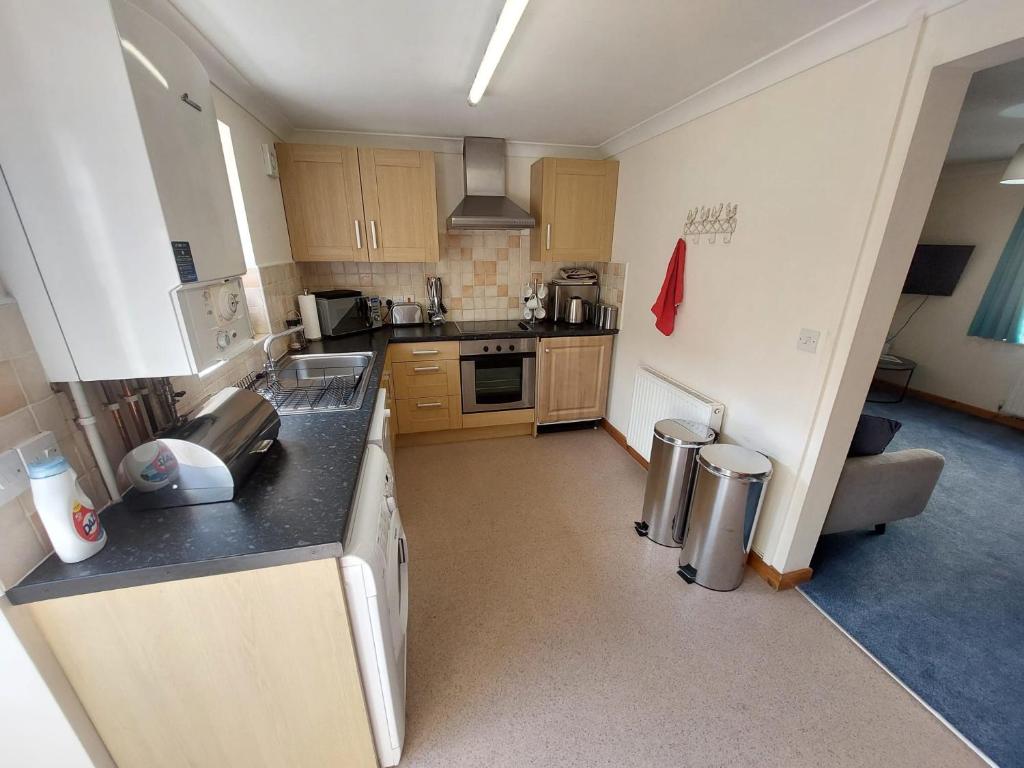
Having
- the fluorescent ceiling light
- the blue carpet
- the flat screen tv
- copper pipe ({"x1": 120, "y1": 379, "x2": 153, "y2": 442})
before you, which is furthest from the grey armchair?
the flat screen tv

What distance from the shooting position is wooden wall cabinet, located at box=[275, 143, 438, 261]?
2549 mm

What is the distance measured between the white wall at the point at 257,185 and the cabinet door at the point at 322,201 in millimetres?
86

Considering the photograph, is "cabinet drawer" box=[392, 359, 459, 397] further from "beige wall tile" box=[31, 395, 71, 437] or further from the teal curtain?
the teal curtain

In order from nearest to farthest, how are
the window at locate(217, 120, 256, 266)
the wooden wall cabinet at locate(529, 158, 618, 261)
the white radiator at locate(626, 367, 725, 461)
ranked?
1. the window at locate(217, 120, 256, 266)
2. the white radiator at locate(626, 367, 725, 461)
3. the wooden wall cabinet at locate(529, 158, 618, 261)

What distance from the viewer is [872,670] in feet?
4.85

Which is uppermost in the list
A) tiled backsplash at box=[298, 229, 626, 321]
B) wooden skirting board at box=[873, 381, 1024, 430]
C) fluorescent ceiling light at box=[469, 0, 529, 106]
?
fluorescent ceiling light at box=[469, 0, 529, 106]

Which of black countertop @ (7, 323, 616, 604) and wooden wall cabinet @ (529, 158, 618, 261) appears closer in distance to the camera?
black countertop @ (7, 323, 616, 604)

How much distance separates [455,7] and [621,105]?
1297mm

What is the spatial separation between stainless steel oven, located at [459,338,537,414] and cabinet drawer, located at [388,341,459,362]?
0.22 feet

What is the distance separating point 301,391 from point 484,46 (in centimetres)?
170

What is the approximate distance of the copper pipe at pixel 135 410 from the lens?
106 cm

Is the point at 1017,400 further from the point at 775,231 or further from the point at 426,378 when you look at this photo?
the point at 426,378

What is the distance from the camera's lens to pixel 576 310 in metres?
3.26

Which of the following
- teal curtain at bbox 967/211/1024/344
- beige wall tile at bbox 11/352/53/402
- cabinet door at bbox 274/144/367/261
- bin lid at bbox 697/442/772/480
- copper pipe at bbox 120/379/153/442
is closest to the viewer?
→ beige wall tile at bbox 11/352/53/402
